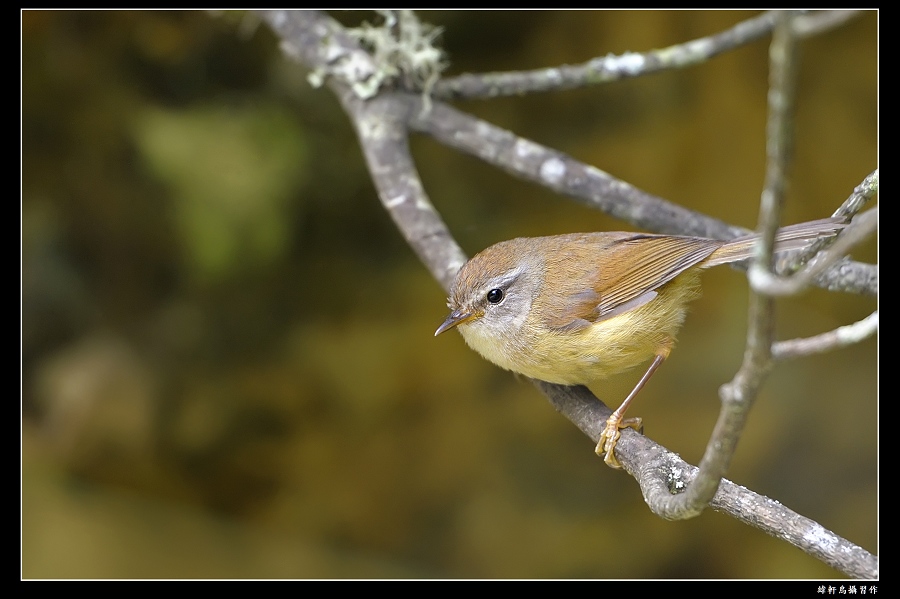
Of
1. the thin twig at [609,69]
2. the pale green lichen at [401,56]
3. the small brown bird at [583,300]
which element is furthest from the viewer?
the pale green lichen at [401,56]

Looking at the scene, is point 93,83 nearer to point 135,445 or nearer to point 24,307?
point 24,307

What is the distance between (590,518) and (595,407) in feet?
9.11

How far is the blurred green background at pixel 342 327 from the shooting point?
4.96 metres

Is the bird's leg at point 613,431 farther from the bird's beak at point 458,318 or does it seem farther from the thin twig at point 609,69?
the thin twig at point 609,69

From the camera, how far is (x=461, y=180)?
18.8 feet

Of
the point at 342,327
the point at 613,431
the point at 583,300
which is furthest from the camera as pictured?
the point at 342,327

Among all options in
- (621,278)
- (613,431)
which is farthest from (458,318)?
(613,431)

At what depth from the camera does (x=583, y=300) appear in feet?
10.3

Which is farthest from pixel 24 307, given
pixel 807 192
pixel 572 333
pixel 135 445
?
pixel 807 192

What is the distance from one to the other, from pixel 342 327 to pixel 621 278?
2.86 meters

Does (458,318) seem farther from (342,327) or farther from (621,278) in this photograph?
(342,327)

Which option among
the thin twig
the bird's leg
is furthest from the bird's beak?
the thin twig

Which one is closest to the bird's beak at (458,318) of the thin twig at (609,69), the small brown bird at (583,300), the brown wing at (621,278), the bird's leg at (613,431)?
the small brown bird at (583,300)

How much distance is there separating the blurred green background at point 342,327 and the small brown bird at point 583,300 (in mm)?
2261
